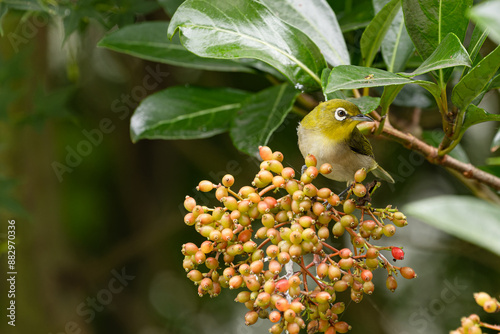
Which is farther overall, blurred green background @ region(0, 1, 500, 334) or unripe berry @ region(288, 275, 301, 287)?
blurred green background @ region(0, 1, 500, 334)

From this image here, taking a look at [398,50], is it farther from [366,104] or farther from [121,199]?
[121,199]

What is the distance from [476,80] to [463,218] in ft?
2.15

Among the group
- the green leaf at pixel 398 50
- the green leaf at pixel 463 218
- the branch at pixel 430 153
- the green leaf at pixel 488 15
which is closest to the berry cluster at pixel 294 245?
the branch at pixel 430 153

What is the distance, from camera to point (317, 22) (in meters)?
1.51

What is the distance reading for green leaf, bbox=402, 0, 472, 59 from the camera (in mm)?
1196

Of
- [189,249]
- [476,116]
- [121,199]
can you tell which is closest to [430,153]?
[476,116]

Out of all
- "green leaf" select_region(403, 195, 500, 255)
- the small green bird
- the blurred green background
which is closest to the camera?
"green leaf" select_region(403, 195, 500, 255)

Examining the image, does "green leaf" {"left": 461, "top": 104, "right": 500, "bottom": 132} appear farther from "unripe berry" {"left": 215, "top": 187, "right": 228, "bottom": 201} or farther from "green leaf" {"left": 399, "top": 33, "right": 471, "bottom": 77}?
"unripe berry" {"left": 215, "top": 187, "right": 228, "bottom": 201}

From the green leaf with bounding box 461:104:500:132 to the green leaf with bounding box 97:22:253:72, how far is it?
910 millimetres

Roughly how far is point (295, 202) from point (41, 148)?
224 centimetres

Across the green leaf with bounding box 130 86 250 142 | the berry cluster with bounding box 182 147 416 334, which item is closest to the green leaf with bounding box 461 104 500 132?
the berry cluster with bounding box 182 147 416 334

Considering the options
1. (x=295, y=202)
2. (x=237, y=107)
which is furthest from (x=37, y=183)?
(x=295, y=202)

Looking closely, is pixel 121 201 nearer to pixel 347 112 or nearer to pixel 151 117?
pixel 151 117

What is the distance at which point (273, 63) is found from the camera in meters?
1.27
